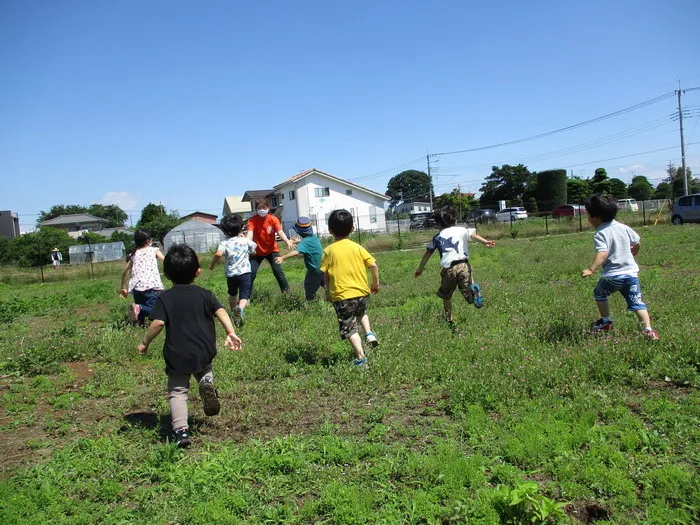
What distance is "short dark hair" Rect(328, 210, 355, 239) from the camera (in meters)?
5.75

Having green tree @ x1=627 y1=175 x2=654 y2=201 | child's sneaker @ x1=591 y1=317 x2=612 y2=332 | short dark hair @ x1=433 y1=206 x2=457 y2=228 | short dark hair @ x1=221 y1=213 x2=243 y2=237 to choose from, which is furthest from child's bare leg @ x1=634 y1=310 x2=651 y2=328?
green tree @ x1=627 y1=175 x2=654 y2=201

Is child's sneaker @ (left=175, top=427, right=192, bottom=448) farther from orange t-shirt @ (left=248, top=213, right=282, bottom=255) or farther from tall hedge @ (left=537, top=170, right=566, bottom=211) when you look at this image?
tall hedge @ (left=537, top=170, right=566, bottom=211)

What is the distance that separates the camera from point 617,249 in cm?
576

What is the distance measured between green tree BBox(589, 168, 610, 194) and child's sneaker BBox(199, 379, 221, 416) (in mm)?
61079

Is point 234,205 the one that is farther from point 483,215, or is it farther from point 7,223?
point 483,215

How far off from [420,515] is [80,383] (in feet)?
15.0

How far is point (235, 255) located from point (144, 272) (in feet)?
4.58

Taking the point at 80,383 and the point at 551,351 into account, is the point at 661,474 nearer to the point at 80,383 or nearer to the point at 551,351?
the point at 551,351

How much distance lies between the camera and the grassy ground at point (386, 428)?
121 inches

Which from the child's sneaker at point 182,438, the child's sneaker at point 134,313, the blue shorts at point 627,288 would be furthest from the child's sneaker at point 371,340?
the child's sneaker at point 134,313

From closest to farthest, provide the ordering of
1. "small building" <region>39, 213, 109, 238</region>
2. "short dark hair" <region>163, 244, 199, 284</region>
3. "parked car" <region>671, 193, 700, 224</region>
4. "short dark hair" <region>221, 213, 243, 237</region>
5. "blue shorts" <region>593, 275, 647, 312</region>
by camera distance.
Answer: "short dark hair" <region>163, 244, 199, 284</region> < "blue shorts" <region>593, 275, 647, 312</region> < "short dark hair" <region>221, 213, 243, 237</region> < "parked car" <region>671, 193, 700, 224</region> < "small building" <region>39, 213, 109, 238</region>

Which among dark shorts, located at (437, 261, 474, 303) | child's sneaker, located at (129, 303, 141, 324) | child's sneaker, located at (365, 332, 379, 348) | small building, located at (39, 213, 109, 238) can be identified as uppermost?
small building, located at (39, 213, 109, 238)

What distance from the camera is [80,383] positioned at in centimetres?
599

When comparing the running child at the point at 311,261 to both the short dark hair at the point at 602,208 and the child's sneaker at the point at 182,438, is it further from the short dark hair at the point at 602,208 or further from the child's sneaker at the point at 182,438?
the child's sneaker at the point at 182,438
